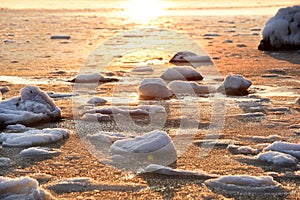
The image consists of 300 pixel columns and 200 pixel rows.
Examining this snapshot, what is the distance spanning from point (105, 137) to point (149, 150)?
0.51 metres

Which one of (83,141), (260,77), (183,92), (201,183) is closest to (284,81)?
(260,77)

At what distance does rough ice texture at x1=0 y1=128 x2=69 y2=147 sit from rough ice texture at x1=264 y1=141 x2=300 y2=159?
4.41 feet

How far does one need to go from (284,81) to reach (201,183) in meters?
3.72

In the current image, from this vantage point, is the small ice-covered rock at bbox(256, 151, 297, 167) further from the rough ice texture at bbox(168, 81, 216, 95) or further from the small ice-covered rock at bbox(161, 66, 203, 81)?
the small ice-covered rock at bbox(161, 66, 203, 81)

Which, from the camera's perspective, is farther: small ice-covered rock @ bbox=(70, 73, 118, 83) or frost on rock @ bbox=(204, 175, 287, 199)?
small ice-covered rock @ bbox=(70, 73, 118, 83)

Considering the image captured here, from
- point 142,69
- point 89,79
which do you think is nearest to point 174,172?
point 89,79

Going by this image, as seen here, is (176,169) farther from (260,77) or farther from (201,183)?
(260,77)

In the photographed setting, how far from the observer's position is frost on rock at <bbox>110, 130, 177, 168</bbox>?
3.25m

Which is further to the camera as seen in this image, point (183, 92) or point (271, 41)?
point (271, 41)

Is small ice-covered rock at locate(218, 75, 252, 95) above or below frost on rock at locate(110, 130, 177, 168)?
below

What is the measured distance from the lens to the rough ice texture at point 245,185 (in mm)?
2753

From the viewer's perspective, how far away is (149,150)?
3.31m

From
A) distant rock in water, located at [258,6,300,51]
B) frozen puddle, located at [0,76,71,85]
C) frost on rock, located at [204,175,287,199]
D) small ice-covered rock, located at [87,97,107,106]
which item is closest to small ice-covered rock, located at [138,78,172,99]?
small ice-covered rock, located at [87,97,107,106]

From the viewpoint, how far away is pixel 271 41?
9.62m
